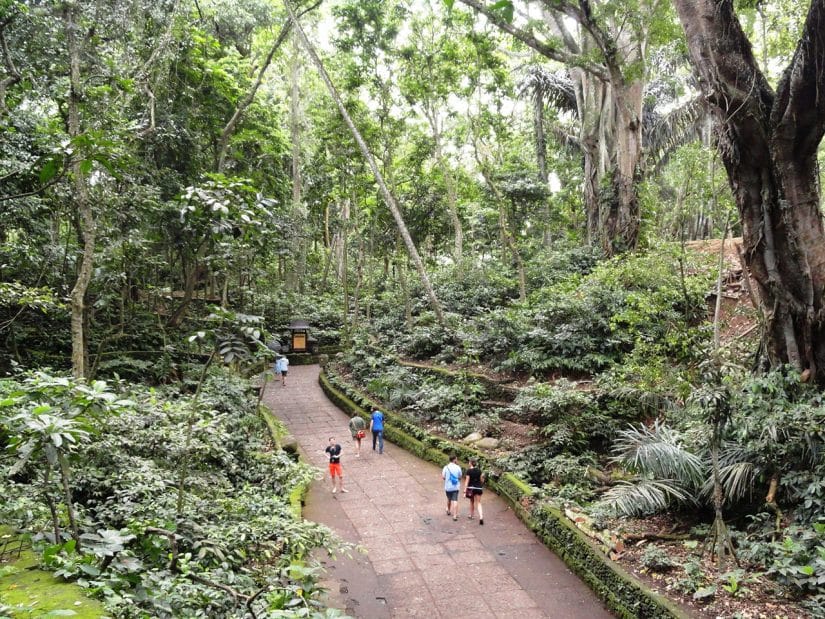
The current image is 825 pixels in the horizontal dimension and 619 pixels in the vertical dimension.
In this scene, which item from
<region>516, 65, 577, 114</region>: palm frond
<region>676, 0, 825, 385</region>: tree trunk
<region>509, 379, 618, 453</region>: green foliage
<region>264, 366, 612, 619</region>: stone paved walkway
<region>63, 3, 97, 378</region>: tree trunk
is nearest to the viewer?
<region>264, 366, 612, 619</region>: stone paved walkway

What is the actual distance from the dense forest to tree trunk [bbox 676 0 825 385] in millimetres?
31

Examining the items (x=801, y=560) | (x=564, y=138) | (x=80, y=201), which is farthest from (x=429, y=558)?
(x=564, y=138)

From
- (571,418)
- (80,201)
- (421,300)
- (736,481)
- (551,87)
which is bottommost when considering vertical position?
(736,481)

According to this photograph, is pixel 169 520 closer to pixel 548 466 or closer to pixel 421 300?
pixel 548 466

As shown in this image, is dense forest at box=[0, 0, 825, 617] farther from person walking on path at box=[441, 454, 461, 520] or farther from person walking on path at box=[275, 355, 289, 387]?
person walking on path at box=[275, 355, 289, 387]

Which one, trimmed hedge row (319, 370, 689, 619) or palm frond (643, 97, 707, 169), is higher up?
palm frond (643, 97, 707, 169)

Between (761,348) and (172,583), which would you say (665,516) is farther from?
(172,583)

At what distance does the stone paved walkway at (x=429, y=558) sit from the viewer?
235 inches

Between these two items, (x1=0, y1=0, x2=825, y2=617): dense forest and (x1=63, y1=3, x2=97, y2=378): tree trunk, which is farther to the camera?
(x1=63, y1=3, x2=97, y2=378): tree trunk

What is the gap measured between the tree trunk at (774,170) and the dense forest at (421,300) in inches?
1.2

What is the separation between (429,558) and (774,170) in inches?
253

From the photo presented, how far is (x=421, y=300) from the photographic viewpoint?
69.1 feet

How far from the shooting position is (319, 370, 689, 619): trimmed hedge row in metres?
5.36

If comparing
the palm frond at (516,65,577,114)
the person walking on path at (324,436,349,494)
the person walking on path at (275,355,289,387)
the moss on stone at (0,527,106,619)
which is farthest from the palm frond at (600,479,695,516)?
the palm frond at (516,65,577,114)
